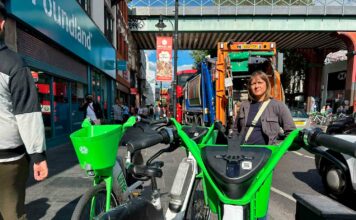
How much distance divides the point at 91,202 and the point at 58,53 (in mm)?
8159

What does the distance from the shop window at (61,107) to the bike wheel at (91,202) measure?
7.47 m

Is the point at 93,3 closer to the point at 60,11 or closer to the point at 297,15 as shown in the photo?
the point at 60,11

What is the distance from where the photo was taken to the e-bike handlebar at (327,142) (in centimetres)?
127

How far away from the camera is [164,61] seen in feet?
51.5

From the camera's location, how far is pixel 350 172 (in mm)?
3922

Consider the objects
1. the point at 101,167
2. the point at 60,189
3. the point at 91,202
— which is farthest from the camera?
the point at 60,189

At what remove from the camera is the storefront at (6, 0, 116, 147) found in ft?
22.1

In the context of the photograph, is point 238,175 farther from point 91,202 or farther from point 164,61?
point 164,61

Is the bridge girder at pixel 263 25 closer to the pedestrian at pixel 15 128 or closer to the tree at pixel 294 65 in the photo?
the tree at pixel 294 65

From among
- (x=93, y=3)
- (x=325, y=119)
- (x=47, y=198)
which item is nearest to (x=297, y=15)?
(x=325, y=119)

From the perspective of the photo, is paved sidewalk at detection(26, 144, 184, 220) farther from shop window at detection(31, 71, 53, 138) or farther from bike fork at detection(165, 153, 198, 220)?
shop window at detection(31, 71, 53, 138)

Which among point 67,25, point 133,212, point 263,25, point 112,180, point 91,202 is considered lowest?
point 91,202

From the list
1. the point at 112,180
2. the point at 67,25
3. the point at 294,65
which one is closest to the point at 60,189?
the point at 112,180

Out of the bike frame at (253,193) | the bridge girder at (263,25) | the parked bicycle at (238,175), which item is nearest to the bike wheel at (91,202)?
the parked bicycle at (238,175)
